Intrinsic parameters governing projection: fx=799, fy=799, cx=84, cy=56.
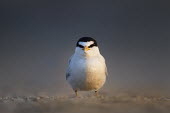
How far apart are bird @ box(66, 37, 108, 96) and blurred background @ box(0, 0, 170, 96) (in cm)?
149

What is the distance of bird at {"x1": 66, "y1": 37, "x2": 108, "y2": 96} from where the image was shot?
1162 cm

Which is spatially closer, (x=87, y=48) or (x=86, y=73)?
(x=86, y=73)

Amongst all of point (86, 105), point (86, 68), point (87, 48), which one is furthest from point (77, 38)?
point (86, 105)

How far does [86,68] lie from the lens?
38.2 feet

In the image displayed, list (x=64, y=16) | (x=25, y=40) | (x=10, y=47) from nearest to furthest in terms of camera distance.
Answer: (x=10, y=47), (x=25, y=40), (x=64, y=16)

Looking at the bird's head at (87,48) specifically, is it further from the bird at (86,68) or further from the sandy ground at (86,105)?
the sandy ground at (86,105)

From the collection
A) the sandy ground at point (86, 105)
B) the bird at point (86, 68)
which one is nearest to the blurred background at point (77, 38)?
the bird at point (86, 68)

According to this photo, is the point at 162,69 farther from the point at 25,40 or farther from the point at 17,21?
the point at 17,21

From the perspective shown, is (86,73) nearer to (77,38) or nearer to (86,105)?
(86,105)

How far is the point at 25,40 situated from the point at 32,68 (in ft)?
18.4

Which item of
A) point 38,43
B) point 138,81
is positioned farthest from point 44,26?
point 138,81

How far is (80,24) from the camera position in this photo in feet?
83.6

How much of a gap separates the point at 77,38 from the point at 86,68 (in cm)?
1036

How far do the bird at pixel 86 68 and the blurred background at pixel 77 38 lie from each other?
1.49 m
